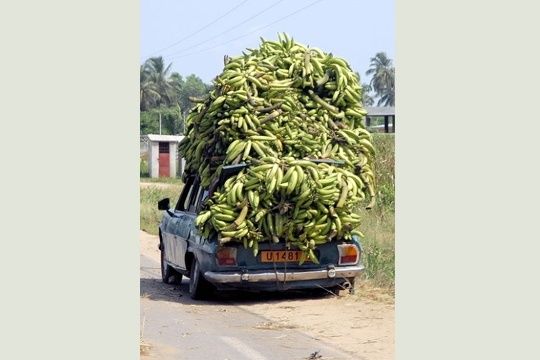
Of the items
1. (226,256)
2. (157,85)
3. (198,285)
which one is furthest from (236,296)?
(157,85)

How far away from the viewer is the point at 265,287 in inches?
478

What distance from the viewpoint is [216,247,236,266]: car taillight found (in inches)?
465

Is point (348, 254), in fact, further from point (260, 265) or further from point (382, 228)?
point (382, 228)

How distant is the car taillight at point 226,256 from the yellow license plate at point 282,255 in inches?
14.6

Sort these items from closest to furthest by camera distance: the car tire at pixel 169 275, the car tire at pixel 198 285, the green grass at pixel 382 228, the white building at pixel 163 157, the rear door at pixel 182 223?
the car tire at pixel 198 285 < the rear door at pixel 182 223 < the green grass at pixel 382 228 < the car tire at pixel 169 275 < the white building at pixel 163 157

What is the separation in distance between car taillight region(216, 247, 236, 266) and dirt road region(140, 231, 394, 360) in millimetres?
581

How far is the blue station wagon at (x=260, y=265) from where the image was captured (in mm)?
11820

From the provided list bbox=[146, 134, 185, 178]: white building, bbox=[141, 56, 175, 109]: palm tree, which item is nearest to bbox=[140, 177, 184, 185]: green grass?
bbox=[146, 134, 185, 178]: white building

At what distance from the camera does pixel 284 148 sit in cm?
1225

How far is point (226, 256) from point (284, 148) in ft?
4.91

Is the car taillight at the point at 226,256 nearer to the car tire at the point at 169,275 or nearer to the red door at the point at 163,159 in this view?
the car tire at the point at 169,275

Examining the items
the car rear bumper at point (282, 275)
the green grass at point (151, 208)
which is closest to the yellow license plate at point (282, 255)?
the car rear bumper at point (282, 275)

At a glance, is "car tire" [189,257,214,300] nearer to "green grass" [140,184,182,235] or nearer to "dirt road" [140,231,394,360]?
"dirt road" [140,231,394,360]

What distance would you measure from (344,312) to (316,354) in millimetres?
2684
